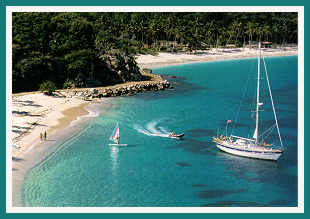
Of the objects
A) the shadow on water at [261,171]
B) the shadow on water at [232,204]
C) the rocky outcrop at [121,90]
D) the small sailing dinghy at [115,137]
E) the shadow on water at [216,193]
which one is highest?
the rocky outcrop at [121,90]

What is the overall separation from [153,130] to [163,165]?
567 inches

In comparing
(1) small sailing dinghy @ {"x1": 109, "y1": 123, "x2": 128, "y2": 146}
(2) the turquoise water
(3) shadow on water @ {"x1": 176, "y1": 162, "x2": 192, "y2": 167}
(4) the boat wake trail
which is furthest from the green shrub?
(3) shadow on water @ {"x1": 176, "y1": 162, "x2": 192, "y2": 167}

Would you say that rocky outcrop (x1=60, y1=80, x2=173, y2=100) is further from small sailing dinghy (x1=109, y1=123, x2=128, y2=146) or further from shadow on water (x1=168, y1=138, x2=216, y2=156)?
shadow on water (x1=168, y1=138, x2=216, y2=156)

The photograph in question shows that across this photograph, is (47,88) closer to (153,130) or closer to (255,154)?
(153,130)

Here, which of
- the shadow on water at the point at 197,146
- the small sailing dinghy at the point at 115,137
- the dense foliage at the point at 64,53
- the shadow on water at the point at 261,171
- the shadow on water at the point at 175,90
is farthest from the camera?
the shadow on water at the point at 175,90

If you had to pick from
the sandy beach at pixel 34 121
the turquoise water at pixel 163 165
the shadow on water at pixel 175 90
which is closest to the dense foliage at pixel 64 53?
the sandy beach at pixel 34 121

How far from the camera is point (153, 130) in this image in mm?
68625

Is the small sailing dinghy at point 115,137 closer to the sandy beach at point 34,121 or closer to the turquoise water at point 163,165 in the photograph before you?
the turquoise water at point 163,165

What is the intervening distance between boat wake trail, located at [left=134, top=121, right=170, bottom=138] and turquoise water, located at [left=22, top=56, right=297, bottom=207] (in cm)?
15

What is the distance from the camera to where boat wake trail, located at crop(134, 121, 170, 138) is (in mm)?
66831

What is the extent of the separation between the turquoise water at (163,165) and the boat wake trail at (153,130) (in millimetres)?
150

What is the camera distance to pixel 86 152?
194 feet

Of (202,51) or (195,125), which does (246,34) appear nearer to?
(202,51)

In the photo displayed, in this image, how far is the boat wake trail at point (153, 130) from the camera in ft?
219
